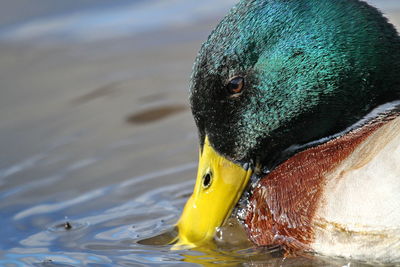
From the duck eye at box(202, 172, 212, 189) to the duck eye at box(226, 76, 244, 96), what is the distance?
48cm

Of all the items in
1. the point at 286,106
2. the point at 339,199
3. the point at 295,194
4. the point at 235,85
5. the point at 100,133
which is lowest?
the point at 339,199

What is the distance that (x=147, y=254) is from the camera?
531 centimetres

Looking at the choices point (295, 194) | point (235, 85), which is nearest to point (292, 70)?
point (235, 85)

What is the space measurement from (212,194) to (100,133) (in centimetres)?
244

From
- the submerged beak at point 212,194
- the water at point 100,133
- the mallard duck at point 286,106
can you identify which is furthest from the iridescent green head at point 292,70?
A: the water at point 100,133

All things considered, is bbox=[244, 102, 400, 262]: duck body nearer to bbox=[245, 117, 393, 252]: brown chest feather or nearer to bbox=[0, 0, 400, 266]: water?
bbox=[245, 117, 393, 252]: brown chest feather

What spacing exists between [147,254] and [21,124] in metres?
2.84

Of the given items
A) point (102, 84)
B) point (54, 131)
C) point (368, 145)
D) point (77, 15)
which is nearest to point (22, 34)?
point (77, 15)

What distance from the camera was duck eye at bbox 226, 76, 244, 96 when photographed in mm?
5107

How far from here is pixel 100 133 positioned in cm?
758

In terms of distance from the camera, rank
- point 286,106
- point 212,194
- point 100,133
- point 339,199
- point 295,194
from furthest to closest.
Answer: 1. point 100,133
2. point 212,194
3. point 286,106
4. point 295,194
5. point 339,199

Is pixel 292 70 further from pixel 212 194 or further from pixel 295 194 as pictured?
pixel 212 194

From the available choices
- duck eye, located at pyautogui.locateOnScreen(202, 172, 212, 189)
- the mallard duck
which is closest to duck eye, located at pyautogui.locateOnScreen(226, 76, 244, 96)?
the mallard duck

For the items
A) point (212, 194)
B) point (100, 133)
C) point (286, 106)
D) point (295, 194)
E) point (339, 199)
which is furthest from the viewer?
point (100, 133)
